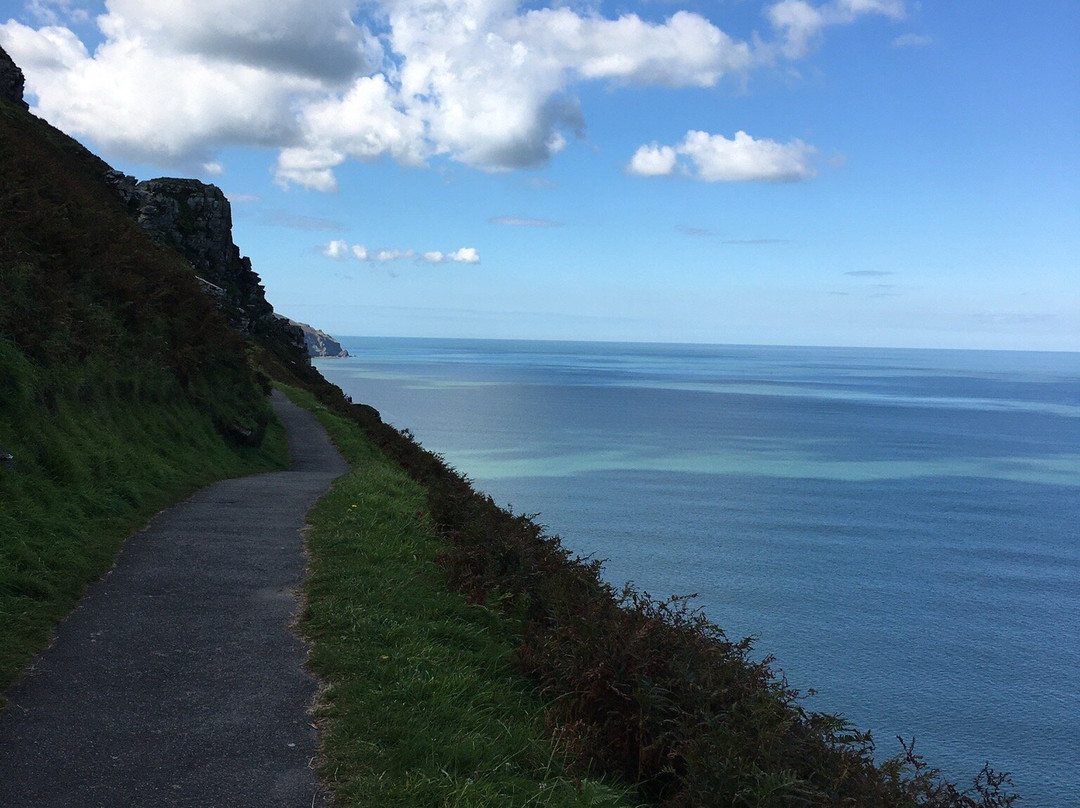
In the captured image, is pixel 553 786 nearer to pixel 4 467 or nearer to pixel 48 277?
pixel 4 467

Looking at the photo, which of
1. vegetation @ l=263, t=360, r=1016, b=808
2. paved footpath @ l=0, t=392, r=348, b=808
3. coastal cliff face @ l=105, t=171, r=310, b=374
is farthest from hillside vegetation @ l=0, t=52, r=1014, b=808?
coastal cliff face @ l=105, t=171, r=310, b=374

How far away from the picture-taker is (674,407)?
145000mm

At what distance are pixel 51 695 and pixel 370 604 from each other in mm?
3323

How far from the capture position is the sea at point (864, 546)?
32.1 metres

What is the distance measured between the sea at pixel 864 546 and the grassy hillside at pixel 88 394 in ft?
29.9

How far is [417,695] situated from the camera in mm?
6816

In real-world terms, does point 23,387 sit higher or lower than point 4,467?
higher

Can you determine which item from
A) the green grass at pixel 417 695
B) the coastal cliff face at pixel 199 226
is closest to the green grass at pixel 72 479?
the green grass at pixel 417 695

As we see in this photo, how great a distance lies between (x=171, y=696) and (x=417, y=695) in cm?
197

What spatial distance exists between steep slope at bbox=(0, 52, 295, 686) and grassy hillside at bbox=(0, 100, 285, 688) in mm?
33

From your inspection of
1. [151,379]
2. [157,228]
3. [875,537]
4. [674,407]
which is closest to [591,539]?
[875,537]

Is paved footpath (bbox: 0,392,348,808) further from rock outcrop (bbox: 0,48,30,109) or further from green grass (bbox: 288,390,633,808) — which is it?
rock outcrop (bbox: 0,48,30,109)

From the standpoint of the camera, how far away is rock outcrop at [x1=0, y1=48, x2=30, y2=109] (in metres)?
40.3

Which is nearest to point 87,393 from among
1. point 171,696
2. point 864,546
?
point 171,696
